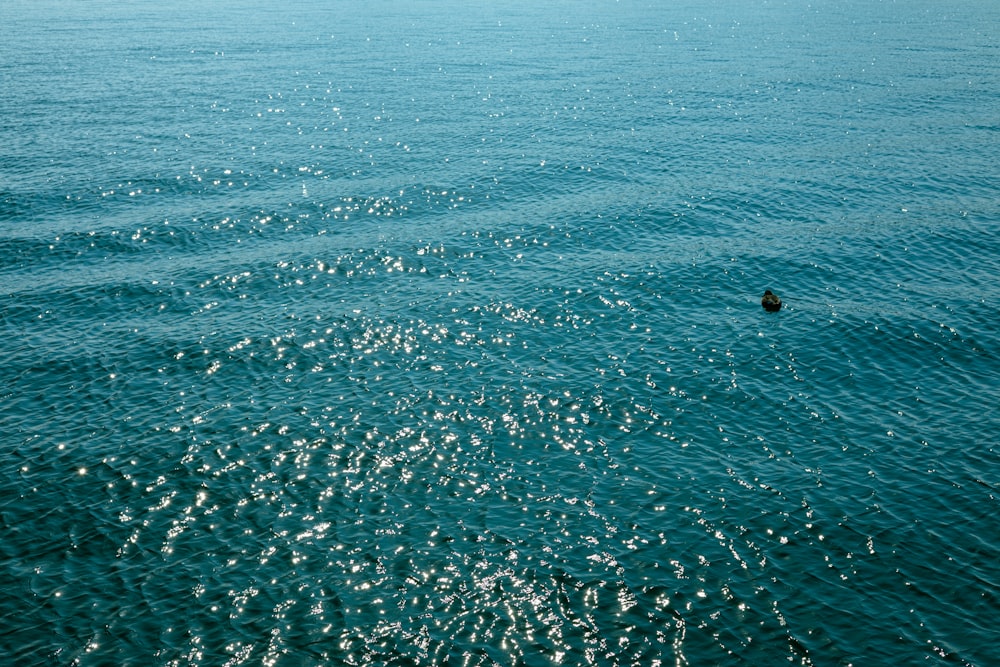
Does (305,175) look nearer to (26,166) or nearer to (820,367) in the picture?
(26,166)

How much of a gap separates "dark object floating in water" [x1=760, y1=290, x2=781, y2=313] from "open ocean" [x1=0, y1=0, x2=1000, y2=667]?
6.96 ft

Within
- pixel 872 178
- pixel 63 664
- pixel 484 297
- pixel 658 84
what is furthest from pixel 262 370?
pixel 658 84

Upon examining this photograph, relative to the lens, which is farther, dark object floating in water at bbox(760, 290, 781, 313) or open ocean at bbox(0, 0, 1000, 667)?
dark object floating in water at bbox(760, 290, 781, 313)

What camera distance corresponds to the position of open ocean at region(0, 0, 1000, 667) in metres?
34.3

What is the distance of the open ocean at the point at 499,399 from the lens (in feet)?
113

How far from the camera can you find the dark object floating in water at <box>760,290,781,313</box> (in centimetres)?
6178

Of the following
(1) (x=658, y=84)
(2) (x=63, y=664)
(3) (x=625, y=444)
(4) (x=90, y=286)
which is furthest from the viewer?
(1) (x=658, y=84)

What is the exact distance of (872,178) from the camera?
9250 centimetres

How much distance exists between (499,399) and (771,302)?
26.8 metres

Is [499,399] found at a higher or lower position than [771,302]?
lower

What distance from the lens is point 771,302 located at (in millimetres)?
61750

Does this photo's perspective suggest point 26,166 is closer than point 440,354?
No

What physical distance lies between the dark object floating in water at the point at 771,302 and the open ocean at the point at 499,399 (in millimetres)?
2121

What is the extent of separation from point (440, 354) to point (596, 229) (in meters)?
30.3
